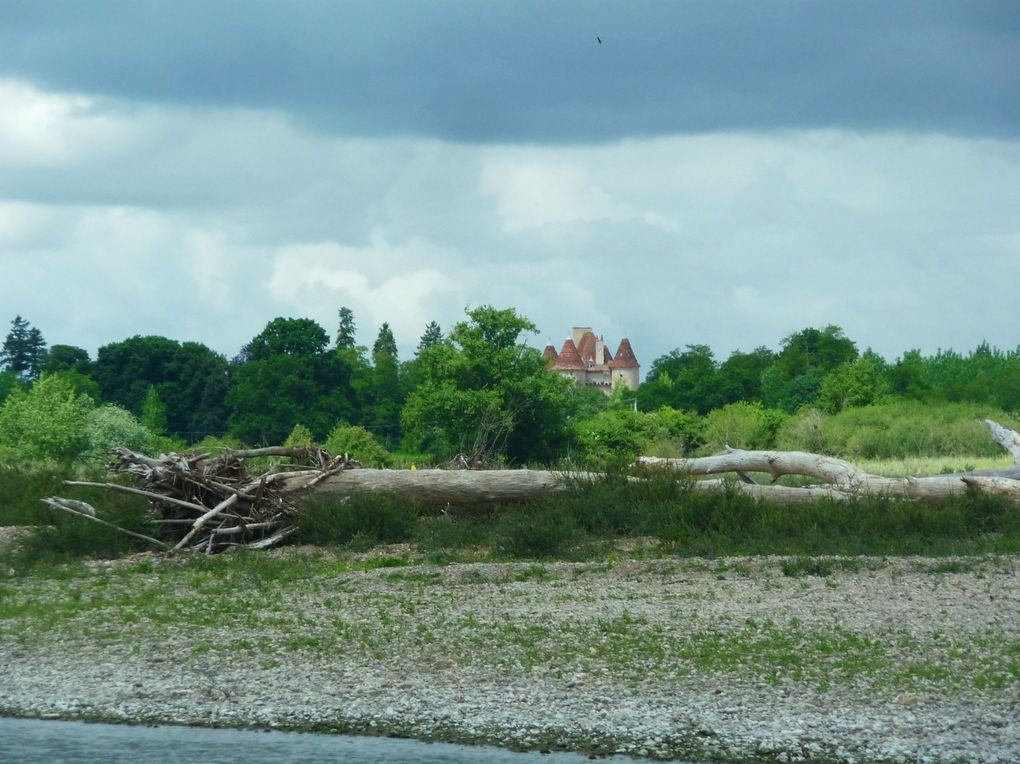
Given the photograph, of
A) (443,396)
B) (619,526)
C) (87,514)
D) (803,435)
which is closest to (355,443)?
(443,396)

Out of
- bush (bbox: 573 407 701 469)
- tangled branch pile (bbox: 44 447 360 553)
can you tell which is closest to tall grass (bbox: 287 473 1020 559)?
tangled branch pile (bbox: 44 447 360 553)

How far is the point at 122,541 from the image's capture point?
18422mm

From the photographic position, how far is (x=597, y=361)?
148 meters

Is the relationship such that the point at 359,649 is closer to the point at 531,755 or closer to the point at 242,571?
the point at 531,755

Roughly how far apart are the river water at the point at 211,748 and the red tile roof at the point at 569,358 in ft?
425

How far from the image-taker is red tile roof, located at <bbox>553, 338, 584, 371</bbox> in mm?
139000

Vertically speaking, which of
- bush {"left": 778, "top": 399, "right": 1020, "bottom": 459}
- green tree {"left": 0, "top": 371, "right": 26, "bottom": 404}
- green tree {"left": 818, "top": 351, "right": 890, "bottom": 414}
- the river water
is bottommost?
the river water

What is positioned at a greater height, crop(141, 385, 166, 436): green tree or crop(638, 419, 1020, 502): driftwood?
crop(141, 385, 166, 436): green tree

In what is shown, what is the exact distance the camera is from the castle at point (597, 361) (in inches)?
5551

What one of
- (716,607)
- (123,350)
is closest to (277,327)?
(123,350)

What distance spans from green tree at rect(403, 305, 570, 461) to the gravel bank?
44.6 m

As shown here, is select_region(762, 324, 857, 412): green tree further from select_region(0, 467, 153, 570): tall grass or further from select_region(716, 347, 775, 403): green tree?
select_region(0, 467, 153, 570): tall grass

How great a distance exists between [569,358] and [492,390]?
80.2 metres

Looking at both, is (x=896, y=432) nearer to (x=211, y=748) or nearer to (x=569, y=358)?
(x=211, y=748)
